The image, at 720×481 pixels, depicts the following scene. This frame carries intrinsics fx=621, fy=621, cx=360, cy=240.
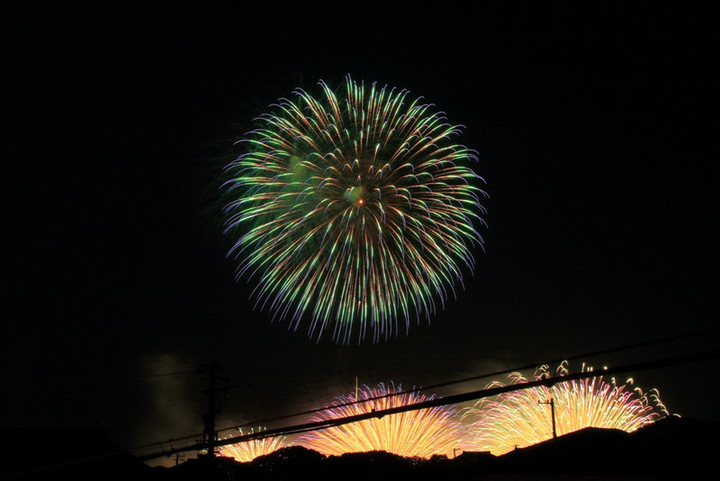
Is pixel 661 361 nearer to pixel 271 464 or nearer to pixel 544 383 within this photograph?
pixel 544 383

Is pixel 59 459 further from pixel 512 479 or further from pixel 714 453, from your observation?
pixel 714 453

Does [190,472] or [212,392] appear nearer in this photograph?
[212,392]

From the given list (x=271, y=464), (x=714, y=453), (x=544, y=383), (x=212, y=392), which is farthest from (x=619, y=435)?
(x=271, y=464)

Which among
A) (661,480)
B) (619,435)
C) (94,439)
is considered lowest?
(661,480)

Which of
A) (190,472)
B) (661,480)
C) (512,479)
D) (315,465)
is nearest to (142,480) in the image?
(190,472)

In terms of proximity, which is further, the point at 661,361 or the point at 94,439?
the point at 94,439

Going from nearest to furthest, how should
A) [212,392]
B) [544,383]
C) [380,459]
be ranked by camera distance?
[544,383] → [212,392] → [380,459]

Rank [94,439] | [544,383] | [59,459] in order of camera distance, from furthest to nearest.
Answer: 1. [94,439]
2. [59,459]
3. [544,383]

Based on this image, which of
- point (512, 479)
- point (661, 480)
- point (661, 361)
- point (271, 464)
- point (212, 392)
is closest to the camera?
point (661, 361)

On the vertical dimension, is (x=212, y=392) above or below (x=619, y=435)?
above
